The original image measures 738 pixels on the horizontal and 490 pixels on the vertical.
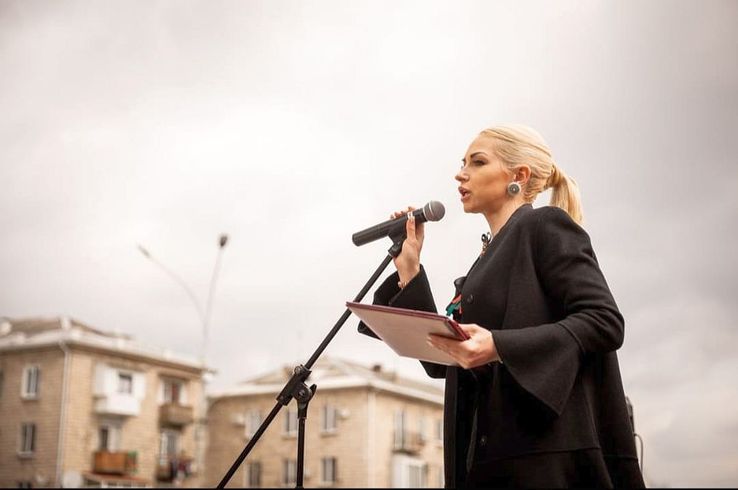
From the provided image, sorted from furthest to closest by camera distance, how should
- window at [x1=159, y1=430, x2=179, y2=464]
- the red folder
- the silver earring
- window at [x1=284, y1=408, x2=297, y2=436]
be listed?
1. window at [x1=284, y1=408, x2=297, y2=436]
2. window at [x1=159, y1=430, x2=179, y2=464]
3. the silver earring
4. the red folder

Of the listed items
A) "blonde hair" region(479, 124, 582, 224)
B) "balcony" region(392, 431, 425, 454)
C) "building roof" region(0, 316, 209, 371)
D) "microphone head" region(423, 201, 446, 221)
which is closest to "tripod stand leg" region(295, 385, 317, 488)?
"microphone head" region(423, 201, 446, 221)

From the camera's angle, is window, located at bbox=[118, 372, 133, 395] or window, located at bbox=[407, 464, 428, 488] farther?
window, located at bbox=[407, 464, 428, 488]

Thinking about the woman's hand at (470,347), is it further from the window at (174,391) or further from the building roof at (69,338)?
the window at (174,391)

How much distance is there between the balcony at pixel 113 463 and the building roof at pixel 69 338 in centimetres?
286

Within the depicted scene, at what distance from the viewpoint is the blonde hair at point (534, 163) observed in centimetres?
193

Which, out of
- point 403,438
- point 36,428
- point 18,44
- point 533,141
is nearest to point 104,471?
point 36,428

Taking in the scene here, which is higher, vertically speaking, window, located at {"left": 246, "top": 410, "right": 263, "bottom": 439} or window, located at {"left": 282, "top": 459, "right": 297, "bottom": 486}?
window, located at {"left": 246, "top": 410, "right": 263, "bottom": 439}

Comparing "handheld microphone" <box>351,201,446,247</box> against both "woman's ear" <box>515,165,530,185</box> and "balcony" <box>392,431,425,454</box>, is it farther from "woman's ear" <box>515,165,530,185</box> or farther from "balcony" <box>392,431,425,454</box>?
"balcony" <box>392,431,425,454</box>

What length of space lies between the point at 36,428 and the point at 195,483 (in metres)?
5.12

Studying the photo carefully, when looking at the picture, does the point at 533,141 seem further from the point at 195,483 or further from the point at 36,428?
the point at 195,483

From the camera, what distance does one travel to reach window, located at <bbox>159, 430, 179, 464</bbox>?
88.6 ft

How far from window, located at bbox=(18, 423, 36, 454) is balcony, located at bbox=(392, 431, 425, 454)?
10695 mm

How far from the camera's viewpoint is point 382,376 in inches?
1188

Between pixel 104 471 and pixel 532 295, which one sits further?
pixel 104 471
